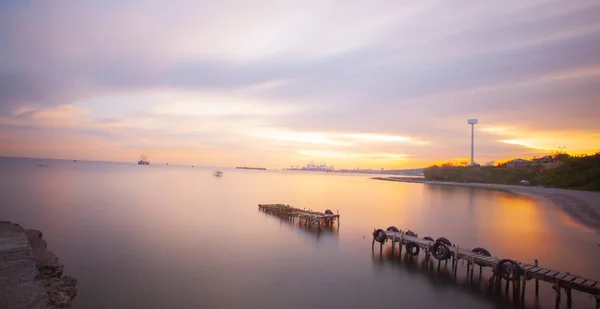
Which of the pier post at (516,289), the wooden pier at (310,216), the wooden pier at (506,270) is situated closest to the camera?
the wooden pier at (506,270)

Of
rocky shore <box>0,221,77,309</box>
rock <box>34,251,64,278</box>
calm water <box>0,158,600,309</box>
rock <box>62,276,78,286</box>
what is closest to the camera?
rocky shore <box>0,221,77,309</box>

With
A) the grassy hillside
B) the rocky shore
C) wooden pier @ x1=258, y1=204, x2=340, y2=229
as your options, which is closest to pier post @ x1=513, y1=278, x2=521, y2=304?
wooden pier @ x1=258, y1=204, x2=340, y2=229

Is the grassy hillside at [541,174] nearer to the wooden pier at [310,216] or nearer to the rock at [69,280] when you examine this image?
the wooden pier at [310,216]

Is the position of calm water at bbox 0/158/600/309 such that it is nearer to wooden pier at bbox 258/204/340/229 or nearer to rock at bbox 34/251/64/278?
rock at bbox 34/251/64/278

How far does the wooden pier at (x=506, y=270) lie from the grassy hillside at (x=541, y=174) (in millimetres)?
47543

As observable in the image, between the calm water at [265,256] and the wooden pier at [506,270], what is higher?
the wooden pier at [506,270]

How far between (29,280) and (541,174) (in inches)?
3638

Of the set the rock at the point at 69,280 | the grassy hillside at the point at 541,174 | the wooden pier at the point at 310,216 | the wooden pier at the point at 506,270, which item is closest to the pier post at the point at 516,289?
the wooden pier at the point at 506,270

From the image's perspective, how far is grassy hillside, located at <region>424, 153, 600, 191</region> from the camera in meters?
54.0

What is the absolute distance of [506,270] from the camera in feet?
41.4

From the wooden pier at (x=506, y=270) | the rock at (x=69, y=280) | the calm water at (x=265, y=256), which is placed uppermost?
the wooden pier at (x=506, y=270)

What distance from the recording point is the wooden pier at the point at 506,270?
10578mm

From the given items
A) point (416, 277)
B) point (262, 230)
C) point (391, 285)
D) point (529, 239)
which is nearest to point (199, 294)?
point (391, 285)

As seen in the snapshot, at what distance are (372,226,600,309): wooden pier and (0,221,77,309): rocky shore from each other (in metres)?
15.1
